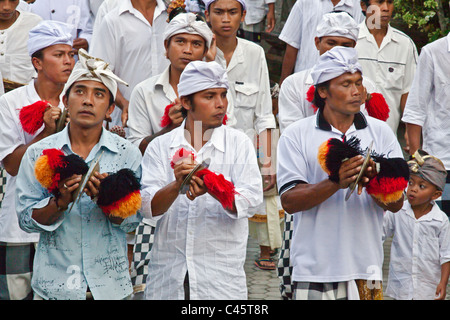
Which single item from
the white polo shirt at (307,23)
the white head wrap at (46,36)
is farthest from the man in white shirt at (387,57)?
the white head wrap at (46,36)

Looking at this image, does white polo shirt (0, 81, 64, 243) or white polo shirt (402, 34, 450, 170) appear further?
white polo shirt (402, 34, 450, 170)

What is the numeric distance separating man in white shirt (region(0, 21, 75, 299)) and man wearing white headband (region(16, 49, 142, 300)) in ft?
1.96

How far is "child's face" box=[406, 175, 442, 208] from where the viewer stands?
632 cm

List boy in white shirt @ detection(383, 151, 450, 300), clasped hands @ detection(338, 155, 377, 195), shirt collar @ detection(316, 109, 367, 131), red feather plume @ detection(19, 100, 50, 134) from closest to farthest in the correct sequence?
clasped hands @ detection(338, 155, 377, 195), shirt collar @ detection(316, 109, 367, 131), red feather plume @ detection(19, 100, 50, 134), boy in white shirt @ detection(383, 151, 450, 300)

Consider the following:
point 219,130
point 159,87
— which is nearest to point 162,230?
point 219,130

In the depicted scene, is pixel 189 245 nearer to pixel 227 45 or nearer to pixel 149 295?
pixel 149 295

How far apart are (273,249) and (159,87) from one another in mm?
2451

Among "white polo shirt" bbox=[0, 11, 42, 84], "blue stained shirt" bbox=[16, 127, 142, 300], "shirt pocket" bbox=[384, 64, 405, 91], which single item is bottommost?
"blue stained shirt" bbox=[16, 127, 142, 300]

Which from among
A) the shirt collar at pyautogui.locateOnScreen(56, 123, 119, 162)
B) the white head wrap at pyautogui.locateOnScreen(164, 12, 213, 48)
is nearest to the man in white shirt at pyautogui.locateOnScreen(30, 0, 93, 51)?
the white head wrap at pyautogui.locateOnScreen(164, 12, 213, 48)

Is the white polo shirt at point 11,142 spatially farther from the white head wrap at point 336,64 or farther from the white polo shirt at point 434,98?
the white polo shirt at point 434,98

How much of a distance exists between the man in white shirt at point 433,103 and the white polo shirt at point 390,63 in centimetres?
68

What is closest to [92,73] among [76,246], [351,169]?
[76,246]

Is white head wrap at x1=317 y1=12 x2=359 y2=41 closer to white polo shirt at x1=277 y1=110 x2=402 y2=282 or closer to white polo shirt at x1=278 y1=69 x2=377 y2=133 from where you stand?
white polo shirt at x1=278 y1=69 x2=377 y2=133

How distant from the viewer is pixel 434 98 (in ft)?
21.0
